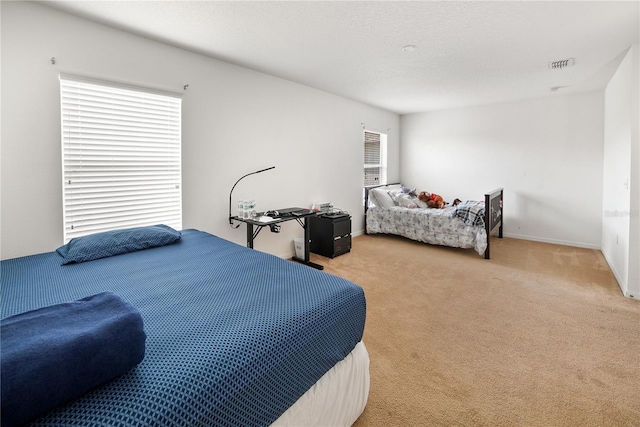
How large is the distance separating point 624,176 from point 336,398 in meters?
3.66

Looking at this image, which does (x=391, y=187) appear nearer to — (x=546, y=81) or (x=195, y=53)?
(x=546, y=81)

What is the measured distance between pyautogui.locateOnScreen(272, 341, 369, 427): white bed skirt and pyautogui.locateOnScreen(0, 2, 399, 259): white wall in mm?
2261

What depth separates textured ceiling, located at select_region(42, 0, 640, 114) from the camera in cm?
221

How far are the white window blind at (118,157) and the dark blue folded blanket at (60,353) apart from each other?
176cm

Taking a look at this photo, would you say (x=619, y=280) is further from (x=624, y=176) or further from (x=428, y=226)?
(x=428, y=226)

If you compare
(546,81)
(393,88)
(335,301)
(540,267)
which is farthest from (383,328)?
(546,81)

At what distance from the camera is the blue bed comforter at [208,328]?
0.83 meters

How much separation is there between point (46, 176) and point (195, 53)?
1.71m

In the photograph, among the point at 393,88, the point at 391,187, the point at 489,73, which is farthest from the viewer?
the point at 391,187

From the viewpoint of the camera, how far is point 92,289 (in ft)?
4.94

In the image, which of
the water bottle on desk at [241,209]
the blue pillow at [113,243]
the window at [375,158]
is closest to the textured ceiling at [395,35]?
the water bottle on desk at [241,209]

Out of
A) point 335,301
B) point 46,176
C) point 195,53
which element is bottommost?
point 335,301

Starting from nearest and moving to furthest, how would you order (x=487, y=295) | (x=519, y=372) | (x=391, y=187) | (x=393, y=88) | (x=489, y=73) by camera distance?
(x=519, y=372), (x=487, y=295), (x=489, y=73), (x=393, y=88), (x=391, y=187)

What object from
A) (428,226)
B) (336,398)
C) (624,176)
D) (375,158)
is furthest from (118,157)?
(624,176)
